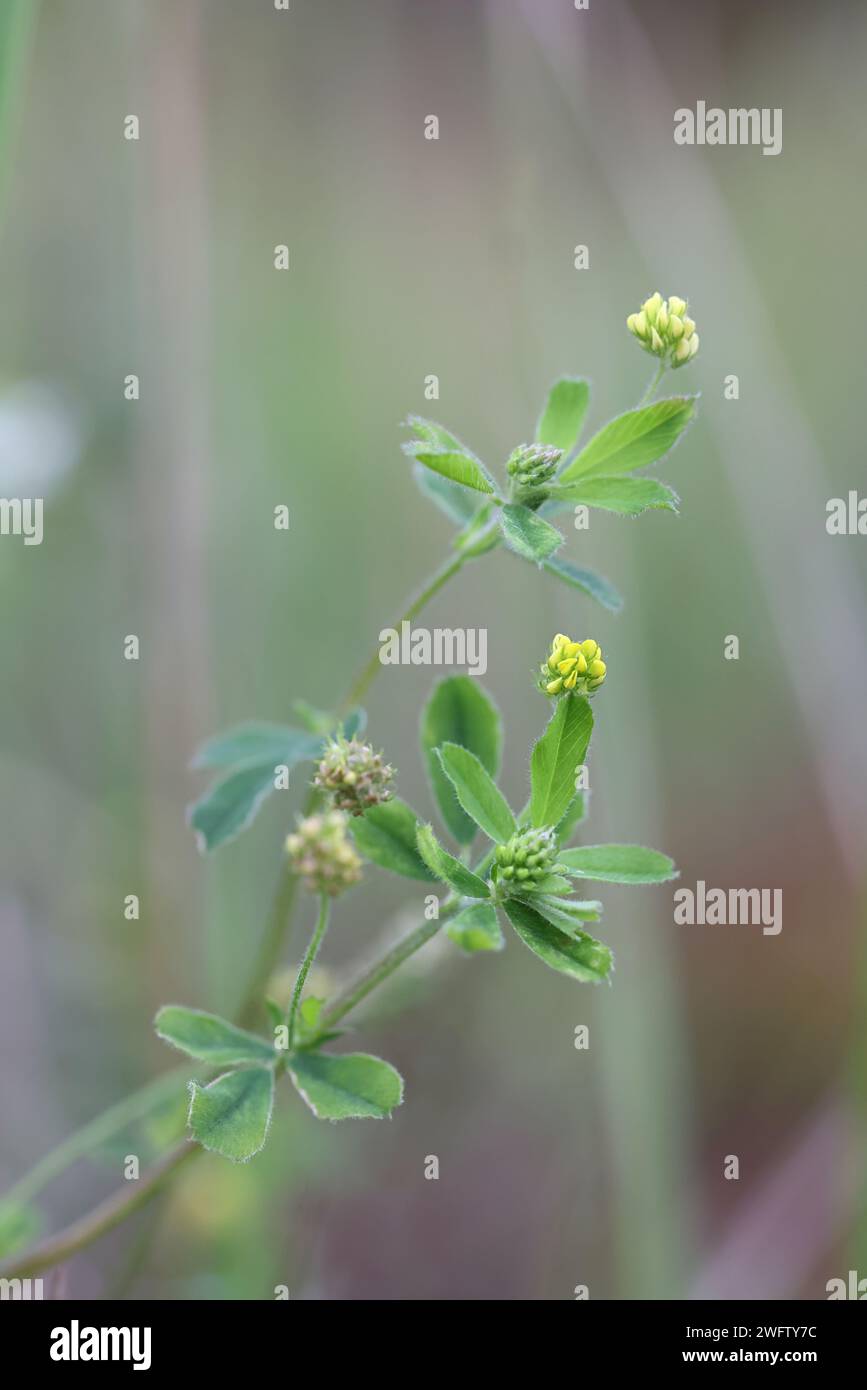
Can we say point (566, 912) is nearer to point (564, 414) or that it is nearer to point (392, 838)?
point (392, 838)

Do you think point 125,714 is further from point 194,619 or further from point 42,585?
point 194,619

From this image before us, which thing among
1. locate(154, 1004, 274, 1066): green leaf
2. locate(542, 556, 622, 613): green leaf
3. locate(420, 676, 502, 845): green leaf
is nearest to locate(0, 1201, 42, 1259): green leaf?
locate(154, 1004, 274, 1066): green leaf

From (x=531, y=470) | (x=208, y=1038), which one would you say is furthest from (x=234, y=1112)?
(x=531, y=470)

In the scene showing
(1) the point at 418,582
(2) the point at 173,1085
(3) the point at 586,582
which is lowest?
(2) the point at 173,1085

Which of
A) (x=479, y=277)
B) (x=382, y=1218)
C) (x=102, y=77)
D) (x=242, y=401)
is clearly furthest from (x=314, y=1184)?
(x=479, y=277)

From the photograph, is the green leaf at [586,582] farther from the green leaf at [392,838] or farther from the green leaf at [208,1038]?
the green leaf at [208,1038]

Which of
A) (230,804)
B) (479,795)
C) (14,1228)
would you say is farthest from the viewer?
(14,1228)

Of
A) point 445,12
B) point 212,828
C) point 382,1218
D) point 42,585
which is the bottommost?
point 382,1218
